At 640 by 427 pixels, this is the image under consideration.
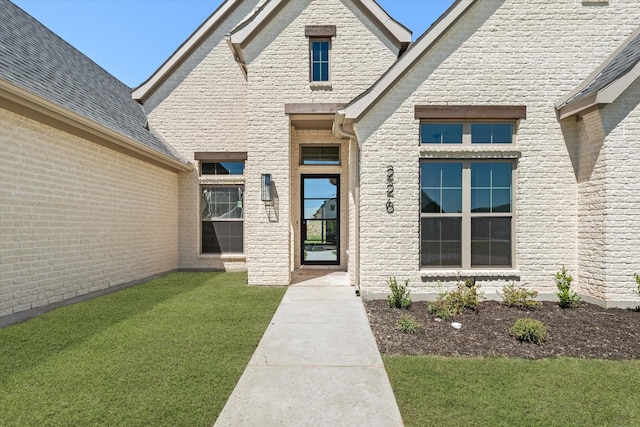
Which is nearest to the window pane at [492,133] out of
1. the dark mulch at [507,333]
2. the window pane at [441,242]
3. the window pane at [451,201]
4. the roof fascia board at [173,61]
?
the window pane at [451,201]

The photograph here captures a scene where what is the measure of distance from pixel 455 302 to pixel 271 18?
303 inches

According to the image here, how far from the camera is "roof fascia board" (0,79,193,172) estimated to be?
5.23 metres

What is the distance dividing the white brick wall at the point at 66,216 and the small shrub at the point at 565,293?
9509 mm

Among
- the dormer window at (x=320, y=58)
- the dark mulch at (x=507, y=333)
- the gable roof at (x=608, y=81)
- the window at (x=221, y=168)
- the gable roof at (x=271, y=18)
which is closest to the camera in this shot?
the dark mulch at (x=507, y=333)

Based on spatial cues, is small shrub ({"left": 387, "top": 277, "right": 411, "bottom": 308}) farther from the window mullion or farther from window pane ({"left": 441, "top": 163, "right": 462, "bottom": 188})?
window pane ({"left": 441, "top": 163, "right": 462, "bottom": 188})

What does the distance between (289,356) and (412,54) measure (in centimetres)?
585

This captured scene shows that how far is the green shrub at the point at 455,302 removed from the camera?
5594mm

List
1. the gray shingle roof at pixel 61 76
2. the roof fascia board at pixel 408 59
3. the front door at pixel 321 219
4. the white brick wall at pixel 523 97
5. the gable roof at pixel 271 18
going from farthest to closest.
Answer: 1. the front door at pixel 321 219
2. the gable roof at pixel 271 18
3. the white brick wall at pixel 523 97
4. the roof fascia board at pixel 408 59
5. the gray shingle roof at pixel 61 76

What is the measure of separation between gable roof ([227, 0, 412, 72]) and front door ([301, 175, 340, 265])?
399 cm

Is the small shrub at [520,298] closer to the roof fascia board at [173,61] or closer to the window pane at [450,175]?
the window pane at [450,175]

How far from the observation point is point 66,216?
21.2 feet

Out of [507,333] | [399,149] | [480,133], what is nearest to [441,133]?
[480,133]

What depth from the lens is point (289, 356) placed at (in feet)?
13.3

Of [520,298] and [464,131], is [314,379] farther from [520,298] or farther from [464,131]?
[464,131]
